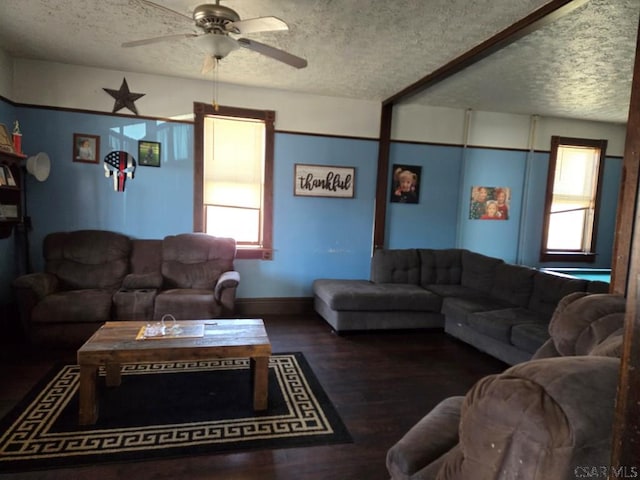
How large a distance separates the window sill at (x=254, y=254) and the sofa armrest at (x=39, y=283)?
1.88m

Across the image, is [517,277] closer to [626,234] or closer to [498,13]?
[626,234]

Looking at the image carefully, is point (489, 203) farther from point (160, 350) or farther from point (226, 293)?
point (160, 350)

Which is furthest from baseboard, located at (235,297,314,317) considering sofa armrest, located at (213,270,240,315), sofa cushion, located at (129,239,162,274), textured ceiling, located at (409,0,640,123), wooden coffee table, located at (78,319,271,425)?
textured ceiling, located at (409,0,640,123)

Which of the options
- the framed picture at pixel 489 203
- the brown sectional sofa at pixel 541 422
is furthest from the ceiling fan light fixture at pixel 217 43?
Result: the framed picture at pixel 489 203

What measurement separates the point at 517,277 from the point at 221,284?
301 cm

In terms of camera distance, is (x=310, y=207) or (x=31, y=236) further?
(x=310, y=207)

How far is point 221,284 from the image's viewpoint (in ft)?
12.5

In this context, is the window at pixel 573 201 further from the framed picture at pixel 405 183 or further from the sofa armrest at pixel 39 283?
the sofa armrest at pixel 39 283

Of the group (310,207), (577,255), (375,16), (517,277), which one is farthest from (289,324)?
(577,255)

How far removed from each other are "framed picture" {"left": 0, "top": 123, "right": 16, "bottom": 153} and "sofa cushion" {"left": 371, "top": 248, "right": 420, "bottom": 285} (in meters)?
3.86

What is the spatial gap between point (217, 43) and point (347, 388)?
2.55 m

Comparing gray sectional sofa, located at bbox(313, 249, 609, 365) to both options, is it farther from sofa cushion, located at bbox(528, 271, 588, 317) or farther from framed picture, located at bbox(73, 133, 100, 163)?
framed picture, located at bbox(73, 133, 100, 163)

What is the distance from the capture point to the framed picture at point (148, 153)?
14.5 ft

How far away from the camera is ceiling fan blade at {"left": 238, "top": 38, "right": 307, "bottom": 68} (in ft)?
8.32
